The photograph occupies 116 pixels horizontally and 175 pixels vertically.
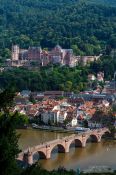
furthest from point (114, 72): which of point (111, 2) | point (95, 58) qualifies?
point (111, 2)

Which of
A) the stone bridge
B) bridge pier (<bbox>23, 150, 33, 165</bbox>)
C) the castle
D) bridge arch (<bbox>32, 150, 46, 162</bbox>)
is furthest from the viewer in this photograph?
the castle

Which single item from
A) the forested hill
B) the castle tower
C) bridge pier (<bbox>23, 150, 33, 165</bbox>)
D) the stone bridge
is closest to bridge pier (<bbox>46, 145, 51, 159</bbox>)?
the stone bridge

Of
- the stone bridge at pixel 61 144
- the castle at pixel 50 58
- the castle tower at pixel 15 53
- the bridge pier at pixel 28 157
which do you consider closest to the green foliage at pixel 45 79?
the castle at pixel 50 58

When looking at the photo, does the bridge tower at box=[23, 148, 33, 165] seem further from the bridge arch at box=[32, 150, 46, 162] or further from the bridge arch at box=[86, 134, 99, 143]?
the bridge arch at box=[86, 134, 99, 143]

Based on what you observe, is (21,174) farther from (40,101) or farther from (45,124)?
(40,101)

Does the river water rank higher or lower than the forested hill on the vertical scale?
lower

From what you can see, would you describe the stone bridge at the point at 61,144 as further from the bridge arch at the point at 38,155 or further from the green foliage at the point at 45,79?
the green foliage at the point at 45,79

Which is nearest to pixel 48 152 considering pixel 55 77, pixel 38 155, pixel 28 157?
pixel 38 155

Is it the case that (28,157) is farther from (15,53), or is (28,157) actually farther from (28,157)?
(15,53)
